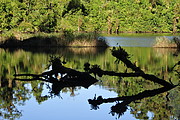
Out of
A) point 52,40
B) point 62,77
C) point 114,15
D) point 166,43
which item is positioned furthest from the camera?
point 114,15

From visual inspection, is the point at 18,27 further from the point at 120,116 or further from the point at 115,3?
the point at 120,116

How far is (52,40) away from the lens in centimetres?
2964

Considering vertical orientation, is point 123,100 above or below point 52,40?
above

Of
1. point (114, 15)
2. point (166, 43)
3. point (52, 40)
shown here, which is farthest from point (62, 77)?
point (114, 15)

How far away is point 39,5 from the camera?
44750mm

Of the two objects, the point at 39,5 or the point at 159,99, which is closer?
the point at 159,99

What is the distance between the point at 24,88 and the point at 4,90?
1.91 feet

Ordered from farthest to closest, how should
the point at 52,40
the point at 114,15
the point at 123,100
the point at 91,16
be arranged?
the point at 114,15 → the point at 91,16 → the point at 52,40 → the point at 123,100

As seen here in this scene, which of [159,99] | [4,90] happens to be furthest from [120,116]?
[4,90]

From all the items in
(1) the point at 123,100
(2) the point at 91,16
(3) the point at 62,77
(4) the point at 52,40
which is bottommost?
(4) the point at 52,40

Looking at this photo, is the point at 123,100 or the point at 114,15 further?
the point at 114,15

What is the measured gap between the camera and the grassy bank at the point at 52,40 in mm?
28703

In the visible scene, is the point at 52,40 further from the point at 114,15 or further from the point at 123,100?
the point at 114,15

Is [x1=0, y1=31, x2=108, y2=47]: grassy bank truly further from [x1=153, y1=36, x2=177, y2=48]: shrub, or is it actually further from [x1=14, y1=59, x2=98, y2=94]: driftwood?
[x1=14, y1=59, x2=98, y2=94]: driftwood
